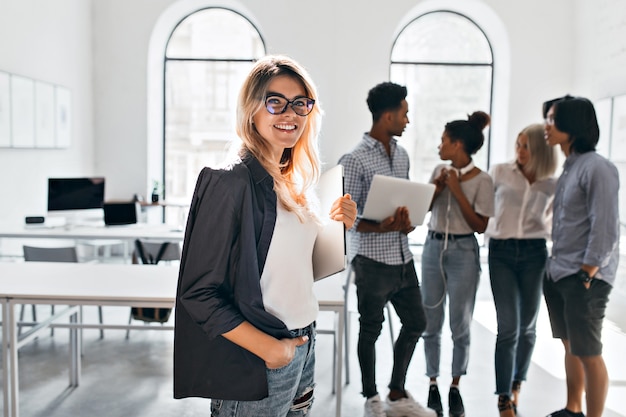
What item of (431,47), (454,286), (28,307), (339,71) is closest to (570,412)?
(454,286)

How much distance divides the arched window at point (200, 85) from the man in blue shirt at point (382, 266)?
4.74 meters

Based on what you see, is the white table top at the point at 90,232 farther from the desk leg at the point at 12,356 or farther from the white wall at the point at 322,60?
the desk leg at the point at 12,356

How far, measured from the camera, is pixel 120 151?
698 cm

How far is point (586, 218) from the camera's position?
2.52 metres

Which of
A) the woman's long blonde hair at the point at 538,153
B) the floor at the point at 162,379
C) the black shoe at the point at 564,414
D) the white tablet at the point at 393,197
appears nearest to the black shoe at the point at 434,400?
the floor at the point at 162,379

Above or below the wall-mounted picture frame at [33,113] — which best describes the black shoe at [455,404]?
below

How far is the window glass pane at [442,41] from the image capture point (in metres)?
7.33

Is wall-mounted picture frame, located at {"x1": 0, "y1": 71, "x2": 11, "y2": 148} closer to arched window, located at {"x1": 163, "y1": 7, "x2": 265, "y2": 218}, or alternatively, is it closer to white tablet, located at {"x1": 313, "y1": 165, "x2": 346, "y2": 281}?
arched window, located at {"x1": 163, "y1": 7, "x2": 265, "y2": 218}

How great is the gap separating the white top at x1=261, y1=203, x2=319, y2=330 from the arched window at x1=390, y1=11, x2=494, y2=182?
6229 millimetres

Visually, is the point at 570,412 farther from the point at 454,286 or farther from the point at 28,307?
the point at 28,307

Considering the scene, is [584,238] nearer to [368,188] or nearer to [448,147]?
[448,147]

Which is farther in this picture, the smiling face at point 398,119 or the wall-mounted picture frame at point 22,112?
the wall-mounted picture frame at point 22,112

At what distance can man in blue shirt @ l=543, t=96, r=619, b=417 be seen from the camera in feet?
8.02

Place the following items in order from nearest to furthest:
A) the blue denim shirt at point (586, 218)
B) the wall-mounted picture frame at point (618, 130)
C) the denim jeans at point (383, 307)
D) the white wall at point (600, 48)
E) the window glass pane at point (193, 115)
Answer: the blue denim shirt at point (586, 218)
the denim jeans at point (383, 307)
the wall-mounted picture frame at point (618, 130)
the white wall at point (600, 48)
the window glass pane at point (193, 115)
